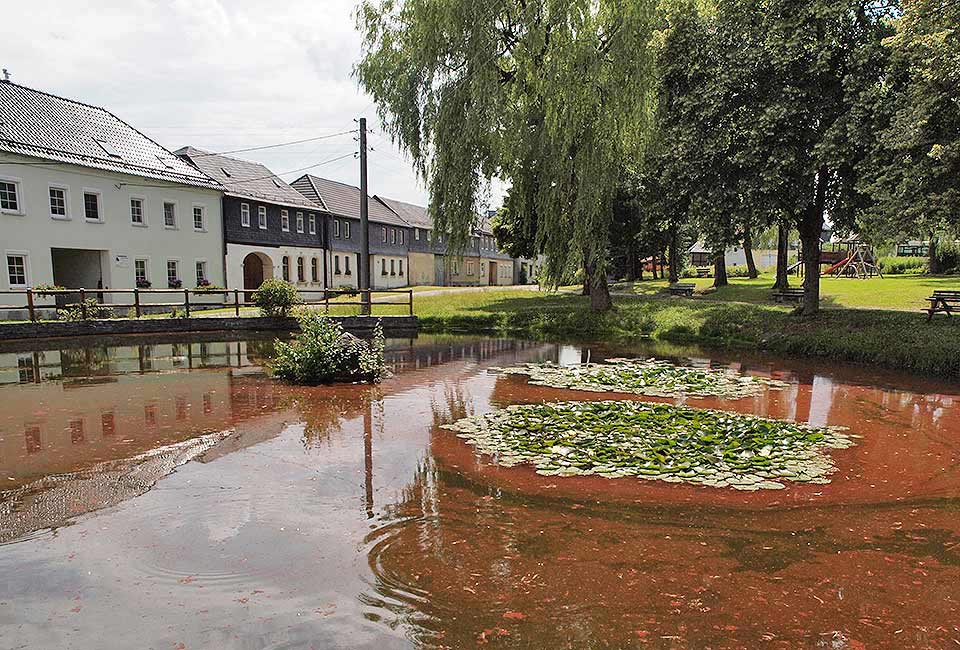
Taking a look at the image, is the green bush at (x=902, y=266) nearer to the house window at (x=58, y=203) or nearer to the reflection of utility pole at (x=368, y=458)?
the reflection of utility pole at (x=368, y=458)

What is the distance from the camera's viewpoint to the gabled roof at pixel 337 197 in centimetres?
4016

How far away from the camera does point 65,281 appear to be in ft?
90.7

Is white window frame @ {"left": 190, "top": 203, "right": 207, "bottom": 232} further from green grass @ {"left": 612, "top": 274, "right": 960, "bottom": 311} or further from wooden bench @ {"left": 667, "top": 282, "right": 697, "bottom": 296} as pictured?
wooden bench @ {"left": 667, "top": 282, "right": 697, "bottom": 296}

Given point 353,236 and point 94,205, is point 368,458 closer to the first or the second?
point 94,205

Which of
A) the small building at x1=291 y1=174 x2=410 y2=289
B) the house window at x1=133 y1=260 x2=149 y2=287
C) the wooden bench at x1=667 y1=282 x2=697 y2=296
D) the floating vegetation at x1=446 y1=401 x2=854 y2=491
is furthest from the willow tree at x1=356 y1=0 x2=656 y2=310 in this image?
the small building at x1=291 y1=174 x2=410 y2=289

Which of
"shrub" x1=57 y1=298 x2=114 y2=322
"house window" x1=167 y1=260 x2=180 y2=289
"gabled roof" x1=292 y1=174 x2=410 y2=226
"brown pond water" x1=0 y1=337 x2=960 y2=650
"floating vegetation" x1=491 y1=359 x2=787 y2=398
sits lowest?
"brown pond water" x1=0 y1=337 x2=960 y2=650

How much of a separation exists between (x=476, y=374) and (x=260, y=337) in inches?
410

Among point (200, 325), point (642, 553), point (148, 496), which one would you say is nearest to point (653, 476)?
point (642, 553)

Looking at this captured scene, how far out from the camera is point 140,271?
27.9m

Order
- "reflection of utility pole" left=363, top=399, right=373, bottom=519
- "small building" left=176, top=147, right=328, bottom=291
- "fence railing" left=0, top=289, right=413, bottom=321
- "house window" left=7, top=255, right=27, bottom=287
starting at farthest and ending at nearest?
"small building" left=176, top=147, right=328, bottom=291 < "house window" left=7, top=255, right=27, bottom=287 < "fence railing" left=0, top=289, right=413, bottom=321 < "reflection of utility pole" left=363, top=399, right=373, bottom=519

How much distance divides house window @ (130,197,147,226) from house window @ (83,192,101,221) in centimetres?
149

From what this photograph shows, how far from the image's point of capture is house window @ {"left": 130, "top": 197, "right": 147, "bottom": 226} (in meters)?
27.7

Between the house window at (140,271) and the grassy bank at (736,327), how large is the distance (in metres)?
12.9

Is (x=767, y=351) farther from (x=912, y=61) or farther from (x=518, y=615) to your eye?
(x=518, y=615)
